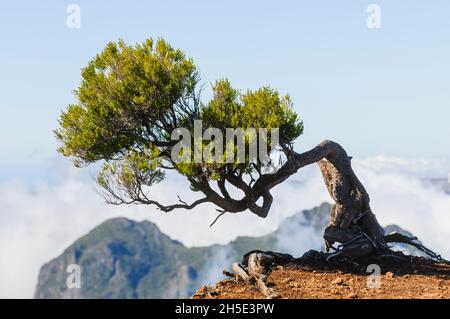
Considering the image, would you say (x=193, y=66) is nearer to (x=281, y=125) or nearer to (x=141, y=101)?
(x=141, y=101)

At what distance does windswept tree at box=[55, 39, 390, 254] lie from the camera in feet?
95.6

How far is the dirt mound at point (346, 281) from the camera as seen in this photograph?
83.9 feet

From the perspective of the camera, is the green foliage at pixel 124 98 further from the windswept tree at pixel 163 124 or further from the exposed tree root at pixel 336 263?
the exposed tree root at pixel 336 263

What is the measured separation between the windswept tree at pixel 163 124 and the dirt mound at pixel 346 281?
2.09 m

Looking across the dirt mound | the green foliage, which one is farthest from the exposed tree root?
the green foliage

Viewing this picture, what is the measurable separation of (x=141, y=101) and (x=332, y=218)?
12.2 metres

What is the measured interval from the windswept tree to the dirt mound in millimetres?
2086

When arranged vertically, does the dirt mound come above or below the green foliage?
below

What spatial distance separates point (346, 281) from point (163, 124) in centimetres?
1120

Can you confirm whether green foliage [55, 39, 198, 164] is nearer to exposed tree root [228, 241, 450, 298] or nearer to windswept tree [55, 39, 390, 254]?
windswept tree [55, 39, 390, 254]
